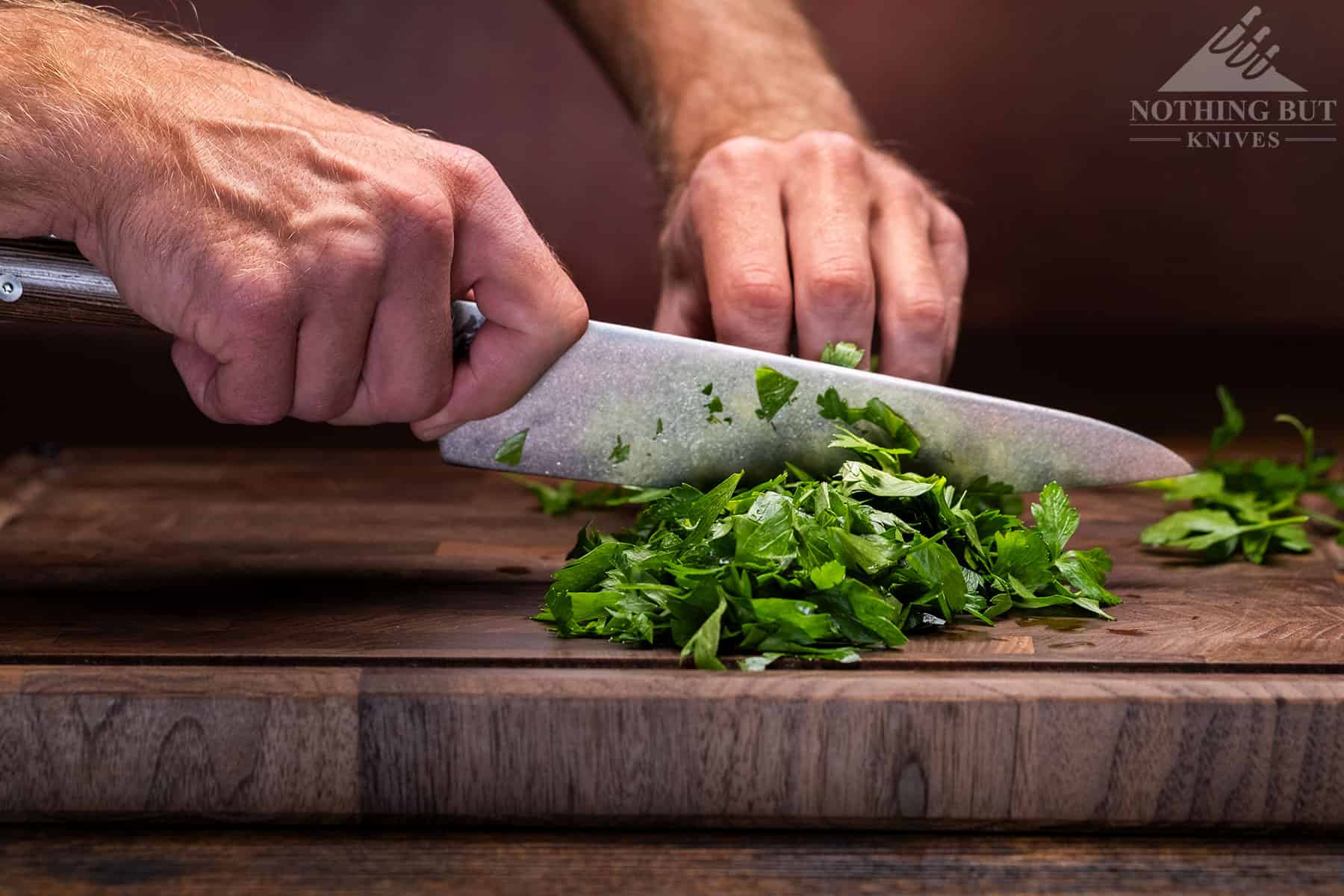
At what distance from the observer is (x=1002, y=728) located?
1.28m

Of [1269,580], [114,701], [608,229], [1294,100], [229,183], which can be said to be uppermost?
[1294,100]

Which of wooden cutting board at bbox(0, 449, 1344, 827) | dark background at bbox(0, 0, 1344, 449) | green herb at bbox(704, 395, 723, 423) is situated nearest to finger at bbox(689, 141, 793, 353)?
green herb at bbox(704, 395, 723, 423)

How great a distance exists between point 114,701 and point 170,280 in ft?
1.36

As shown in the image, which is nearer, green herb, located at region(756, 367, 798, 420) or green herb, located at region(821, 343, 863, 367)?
green herb, located at region(756, 367, 798, 420)

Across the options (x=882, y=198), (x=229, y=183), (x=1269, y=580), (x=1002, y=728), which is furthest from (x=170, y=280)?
(x=1269, y=580)

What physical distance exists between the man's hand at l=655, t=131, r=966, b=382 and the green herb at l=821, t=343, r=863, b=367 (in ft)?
0.24

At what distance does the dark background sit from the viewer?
12.7 ft

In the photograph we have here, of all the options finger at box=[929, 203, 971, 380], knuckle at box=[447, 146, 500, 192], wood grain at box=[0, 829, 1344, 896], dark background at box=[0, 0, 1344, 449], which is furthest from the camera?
dark background at box=[0, 0, 1344, 449]

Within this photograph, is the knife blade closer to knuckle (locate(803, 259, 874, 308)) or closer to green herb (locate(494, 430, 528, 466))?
green herb (locate(494, 430, 528, 466))

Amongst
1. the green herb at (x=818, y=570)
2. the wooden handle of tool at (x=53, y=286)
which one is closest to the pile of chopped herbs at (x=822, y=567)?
the green herb at (x=818, y=570)

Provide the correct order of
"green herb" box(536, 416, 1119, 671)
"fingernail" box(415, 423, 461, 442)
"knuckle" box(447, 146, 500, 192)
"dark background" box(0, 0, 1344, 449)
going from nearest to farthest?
"green herb" box(536, 416, 1119, 671), "knuckle" box(447, 146, 500, 192), "fingernail" box(415, 423, 461, 442), "dark background" box(0, 0, 1344, 449)

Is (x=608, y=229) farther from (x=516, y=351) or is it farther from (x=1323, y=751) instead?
(x=1323, y=751)

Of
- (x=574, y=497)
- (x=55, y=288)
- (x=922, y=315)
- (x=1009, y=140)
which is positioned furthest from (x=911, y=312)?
(x=1009, y=140)

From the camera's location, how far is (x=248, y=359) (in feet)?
4.80
